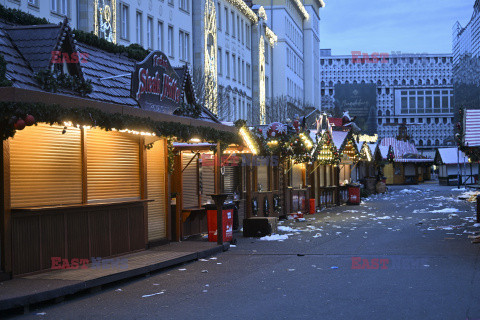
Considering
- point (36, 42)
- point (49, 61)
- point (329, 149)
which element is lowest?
point (329, 149)

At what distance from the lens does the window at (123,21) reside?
38.6m

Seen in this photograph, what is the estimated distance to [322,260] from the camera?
14.0m

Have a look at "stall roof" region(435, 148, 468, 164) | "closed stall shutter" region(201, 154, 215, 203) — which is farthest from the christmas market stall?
"closed stall shutter" region(201, 154, 215, 203)

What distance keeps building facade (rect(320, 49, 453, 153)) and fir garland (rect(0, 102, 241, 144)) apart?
5339 inches

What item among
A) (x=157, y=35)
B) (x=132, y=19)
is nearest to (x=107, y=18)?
(x=132, y=19)

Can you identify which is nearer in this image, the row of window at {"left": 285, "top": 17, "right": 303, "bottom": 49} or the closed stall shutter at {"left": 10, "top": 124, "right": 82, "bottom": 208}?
the closed stall shutter at {"left": 10, "top": 124, "right": 82, "bottom": 208}

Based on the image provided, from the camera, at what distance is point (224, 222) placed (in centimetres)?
1741

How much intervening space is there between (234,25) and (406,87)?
331 ft

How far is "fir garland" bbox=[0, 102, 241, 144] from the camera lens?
400 inches

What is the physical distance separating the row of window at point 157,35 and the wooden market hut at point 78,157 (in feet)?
72.7

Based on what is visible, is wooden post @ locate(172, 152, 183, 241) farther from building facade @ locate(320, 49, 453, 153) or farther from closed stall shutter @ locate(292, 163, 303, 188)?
building facade @ locate(320, 49, 453, 153)

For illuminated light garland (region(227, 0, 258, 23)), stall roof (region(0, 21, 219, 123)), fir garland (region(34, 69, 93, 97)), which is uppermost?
illuminated light garland (region(227, 0, 258, 23))

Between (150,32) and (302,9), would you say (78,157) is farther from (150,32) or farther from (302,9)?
(302,9)

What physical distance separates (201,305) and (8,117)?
Result: 3756 millimetres
